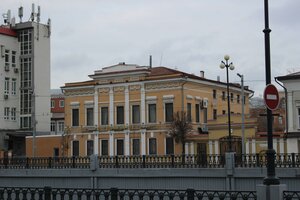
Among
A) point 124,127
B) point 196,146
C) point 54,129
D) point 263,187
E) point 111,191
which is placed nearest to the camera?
point 263,187

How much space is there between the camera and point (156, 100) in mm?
52094

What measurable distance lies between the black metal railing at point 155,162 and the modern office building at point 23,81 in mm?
32105

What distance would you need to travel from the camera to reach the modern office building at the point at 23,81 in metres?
65.2

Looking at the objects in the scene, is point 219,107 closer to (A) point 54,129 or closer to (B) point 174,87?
(B) point 174,87

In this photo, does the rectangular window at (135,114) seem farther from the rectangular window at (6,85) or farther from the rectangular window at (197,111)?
the rectangular window at (6,85)

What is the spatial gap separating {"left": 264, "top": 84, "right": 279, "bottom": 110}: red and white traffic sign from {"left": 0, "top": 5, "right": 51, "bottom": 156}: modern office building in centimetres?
5455

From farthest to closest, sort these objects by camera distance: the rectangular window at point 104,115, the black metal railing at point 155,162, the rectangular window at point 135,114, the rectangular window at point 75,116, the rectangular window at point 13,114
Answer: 1. the rectangular window at point 13,114
2. the rectangular window at point 75,116
3. the rectangular window at point 104,115
4. the rectangular window at point 135,114
5. the black metal railing at point 155,162

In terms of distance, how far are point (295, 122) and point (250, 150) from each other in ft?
16.9

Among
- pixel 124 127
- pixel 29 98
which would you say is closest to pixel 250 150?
pixel 124 127

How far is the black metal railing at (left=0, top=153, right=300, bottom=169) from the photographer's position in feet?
85.9

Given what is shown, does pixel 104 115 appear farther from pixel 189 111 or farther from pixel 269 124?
pixel 269 124

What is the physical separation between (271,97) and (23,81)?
2260 inches

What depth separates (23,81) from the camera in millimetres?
66875

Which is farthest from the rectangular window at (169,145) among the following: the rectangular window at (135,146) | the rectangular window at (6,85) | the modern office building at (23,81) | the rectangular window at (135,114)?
the rectangular window at (6,85)
